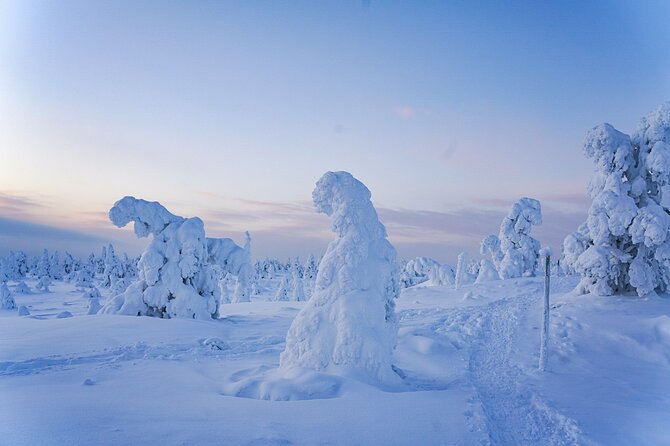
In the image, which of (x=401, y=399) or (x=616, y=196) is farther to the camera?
(x=616, y=196)

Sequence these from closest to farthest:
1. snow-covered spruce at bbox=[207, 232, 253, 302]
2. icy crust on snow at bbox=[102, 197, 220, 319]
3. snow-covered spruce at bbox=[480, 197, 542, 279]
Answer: icy crust on snow at bbox=[102, 197, 220, 319] < snow-covered spruce at bbox=[207, 232, 253, 302] < snow-covered spruce at bbox=[480, 197, 542, 279]

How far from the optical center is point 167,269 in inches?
746

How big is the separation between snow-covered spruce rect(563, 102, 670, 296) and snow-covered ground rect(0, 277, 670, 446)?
3.24 m

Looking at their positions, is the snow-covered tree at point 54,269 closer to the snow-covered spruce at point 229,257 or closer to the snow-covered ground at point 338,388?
the snow-covered spruce at point 229,257

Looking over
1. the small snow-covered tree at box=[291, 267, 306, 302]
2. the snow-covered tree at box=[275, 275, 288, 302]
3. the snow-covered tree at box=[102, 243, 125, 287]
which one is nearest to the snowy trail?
the small snow-covered tree at box=[291, 267, 306, 302]

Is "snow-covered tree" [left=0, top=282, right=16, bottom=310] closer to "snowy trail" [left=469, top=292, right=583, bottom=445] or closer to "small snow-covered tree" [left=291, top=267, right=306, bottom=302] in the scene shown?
"small snow-covered tree" [left=291, top=267, right=306, bottom=302]

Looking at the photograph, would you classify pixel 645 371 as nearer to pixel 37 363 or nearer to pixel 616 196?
pixel 616 196

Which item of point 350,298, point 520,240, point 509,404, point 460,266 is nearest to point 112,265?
point 460,266

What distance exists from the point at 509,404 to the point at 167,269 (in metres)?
16.0

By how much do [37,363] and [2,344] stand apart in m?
A: 2.74

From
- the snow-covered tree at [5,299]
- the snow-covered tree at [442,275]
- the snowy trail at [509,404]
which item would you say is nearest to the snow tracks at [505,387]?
the snowy trail at [509,404]

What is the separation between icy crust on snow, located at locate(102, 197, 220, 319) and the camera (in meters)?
18.7

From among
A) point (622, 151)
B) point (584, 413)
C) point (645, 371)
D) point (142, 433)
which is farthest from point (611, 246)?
point (142, 433)

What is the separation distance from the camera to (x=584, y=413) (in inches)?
259
